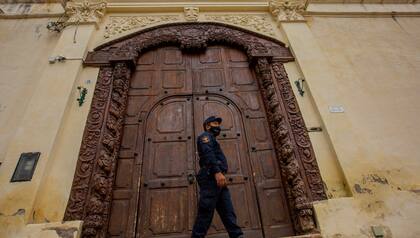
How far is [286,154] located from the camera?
3.27m

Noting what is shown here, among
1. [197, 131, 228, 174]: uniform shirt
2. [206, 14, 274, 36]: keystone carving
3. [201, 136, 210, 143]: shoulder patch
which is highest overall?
[206, 14, 274, 36]: keystone carving

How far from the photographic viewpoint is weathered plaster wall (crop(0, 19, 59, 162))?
3492 millimetres

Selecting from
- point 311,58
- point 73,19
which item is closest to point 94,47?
point 73,19

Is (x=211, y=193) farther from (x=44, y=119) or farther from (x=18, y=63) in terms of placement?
(x=18, y=63)

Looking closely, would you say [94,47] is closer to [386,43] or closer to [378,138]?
[378,138]

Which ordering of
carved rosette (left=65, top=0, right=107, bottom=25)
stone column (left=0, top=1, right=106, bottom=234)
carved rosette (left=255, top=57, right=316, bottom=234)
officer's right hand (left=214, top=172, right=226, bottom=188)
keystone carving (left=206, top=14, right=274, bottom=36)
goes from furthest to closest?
keystone carving (left=206, top=14, right=274, bottom=36), carved rosette (left=65, top=0, right=107, bottom=25), carved rosette (left=255, top=57, right=316, bottom=234), stone column (left=0, top=1, right=106, bottom=234), officer's right hand (left=214, top=172, right=226, bottom=188)

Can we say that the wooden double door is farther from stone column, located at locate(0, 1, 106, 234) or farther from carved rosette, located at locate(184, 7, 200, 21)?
stone column, located at locate(0, 1, 106, 234)

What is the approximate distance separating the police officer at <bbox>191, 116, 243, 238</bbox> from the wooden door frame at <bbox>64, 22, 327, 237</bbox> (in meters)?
0.98

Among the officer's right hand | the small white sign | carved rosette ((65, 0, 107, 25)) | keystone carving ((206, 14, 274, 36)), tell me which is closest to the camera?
the officer's right hand

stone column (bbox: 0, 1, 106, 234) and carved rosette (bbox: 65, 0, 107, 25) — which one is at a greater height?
carved rosette (bbox: 65, 0, 107, 25)

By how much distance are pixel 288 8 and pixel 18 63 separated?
4877mm

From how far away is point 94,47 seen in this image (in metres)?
4.19

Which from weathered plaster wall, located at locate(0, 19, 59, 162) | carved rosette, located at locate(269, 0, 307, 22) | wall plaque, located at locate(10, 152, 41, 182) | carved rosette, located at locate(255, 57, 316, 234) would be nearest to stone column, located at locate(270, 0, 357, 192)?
carved rosette, located at locate(269, 0, 307, 22)

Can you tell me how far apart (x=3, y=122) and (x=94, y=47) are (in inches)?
67.3
